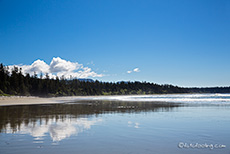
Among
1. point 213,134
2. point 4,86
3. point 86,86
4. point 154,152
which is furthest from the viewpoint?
point 86,86

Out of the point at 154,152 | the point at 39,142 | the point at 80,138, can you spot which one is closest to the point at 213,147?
the point at 154,152

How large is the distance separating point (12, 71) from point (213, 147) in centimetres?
12240

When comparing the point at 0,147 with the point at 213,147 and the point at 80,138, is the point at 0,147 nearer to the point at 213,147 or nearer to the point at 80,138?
the point at 80,138

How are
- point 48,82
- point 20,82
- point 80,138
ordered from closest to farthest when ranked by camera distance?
point 80,138 → point 20,82 → point 48,82

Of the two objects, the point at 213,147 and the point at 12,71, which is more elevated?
the point at 12,71

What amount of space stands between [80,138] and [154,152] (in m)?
4.55

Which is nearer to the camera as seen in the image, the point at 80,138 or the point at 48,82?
the point at 80,138

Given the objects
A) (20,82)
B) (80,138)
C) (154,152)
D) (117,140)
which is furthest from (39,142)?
(20,82)

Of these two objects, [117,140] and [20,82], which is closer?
[117,140]

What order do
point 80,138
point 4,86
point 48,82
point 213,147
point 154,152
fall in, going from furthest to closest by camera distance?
point 48,82 → point 4,86 → point 80,138 → point 213,147 → point 154,152

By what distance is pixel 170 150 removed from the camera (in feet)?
28.5

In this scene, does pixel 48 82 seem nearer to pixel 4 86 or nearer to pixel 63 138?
pixel 4 86

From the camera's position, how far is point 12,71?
114m

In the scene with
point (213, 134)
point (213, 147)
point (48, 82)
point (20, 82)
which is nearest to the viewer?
point (213, 147)
